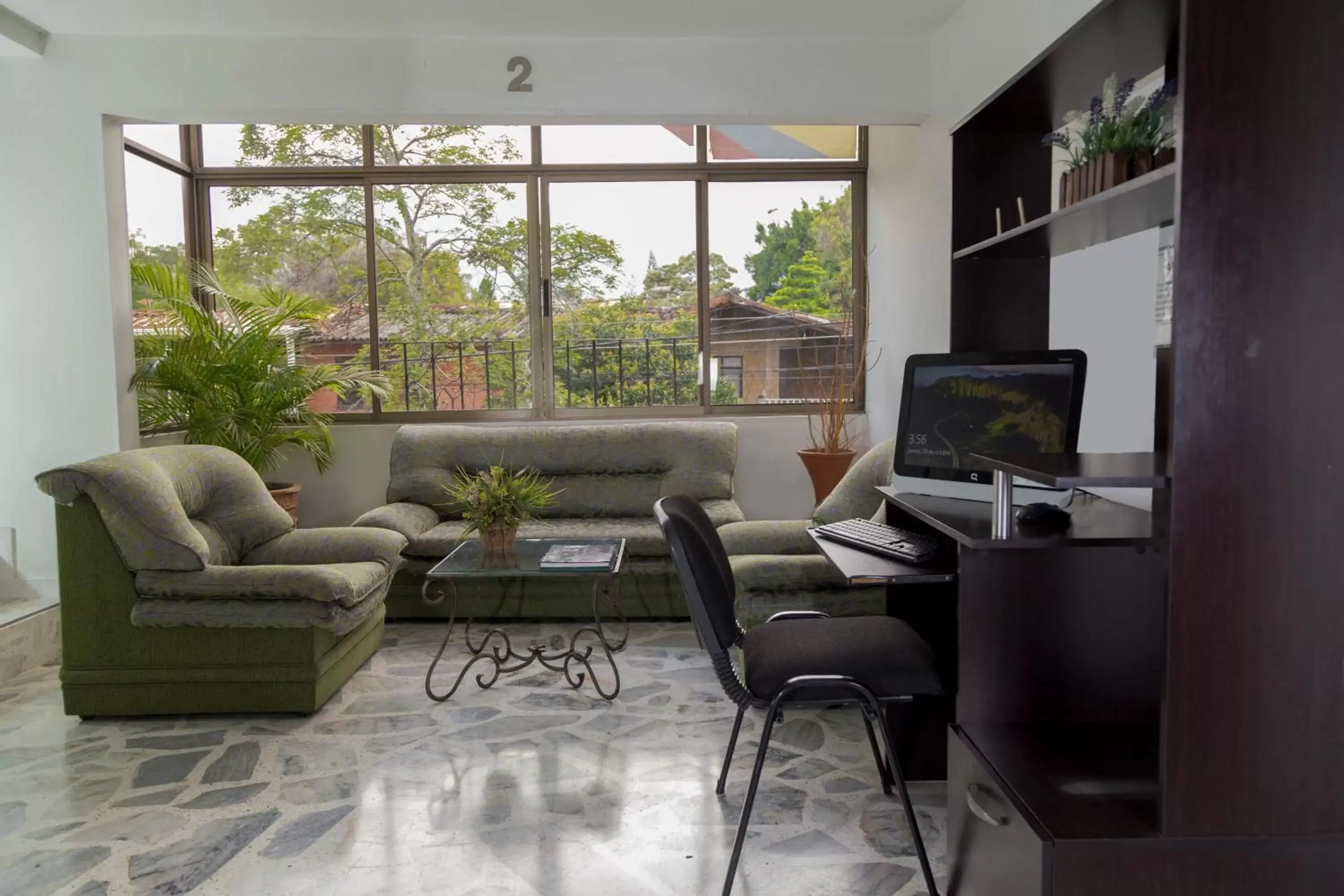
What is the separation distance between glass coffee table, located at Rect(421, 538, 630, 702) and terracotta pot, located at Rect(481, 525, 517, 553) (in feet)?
0.07

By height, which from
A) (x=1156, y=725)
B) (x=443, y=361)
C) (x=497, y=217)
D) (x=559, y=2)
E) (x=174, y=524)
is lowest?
(x=1156, y=725)

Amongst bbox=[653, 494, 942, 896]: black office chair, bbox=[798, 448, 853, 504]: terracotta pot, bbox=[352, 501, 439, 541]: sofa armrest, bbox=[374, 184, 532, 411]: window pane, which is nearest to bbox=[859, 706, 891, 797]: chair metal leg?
bbox=[653, 494, 942, 896]: black office chair

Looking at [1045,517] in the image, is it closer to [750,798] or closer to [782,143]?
[750,798]

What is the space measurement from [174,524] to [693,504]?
184 cm

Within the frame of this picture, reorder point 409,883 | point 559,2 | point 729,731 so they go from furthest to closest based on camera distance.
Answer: point 559,2
point 729,731
point 409,883

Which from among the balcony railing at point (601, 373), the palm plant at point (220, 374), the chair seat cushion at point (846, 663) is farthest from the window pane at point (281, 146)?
the chair seat cushion at point (846, 663)

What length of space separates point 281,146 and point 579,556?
3527 mm

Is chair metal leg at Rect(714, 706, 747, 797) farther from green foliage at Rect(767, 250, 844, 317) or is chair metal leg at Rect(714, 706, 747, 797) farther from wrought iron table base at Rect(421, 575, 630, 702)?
green foliage at Rect(767, 250, 844, 317)

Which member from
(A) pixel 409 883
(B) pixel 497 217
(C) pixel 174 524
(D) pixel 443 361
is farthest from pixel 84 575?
(B) pixel 497 217

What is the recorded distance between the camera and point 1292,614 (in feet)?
4.50

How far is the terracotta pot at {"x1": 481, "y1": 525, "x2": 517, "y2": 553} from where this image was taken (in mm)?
3377

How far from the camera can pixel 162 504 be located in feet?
10.0

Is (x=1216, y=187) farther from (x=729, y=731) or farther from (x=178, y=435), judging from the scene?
(x=178, y=435)

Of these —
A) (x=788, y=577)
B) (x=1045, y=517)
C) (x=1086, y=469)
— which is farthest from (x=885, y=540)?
(x=1086, y=469)
